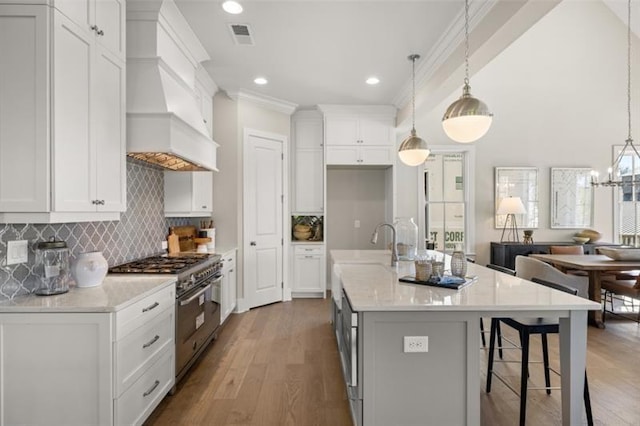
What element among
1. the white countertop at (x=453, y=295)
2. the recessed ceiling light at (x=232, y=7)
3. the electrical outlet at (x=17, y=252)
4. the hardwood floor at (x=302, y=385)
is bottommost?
the hardwood floor at (x=302, y=385)

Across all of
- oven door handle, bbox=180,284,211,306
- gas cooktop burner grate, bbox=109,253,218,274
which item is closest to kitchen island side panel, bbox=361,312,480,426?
oven door handle, bbox=180,284,211,306

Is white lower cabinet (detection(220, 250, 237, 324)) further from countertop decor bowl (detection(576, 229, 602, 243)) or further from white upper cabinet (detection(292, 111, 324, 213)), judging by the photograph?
countertop decor bowl (detection(576, 229, 602, 243))

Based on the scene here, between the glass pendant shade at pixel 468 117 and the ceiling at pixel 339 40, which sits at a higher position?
the ceiling at pixel 339 40

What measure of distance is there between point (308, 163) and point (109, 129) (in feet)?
11.1

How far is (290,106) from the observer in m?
5.06

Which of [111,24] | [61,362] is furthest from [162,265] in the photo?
[111,24]

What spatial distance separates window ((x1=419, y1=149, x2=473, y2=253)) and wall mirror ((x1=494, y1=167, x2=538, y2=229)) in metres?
0.56

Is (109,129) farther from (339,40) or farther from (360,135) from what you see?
(360,135)

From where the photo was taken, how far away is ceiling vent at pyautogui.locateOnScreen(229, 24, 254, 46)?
301 cm

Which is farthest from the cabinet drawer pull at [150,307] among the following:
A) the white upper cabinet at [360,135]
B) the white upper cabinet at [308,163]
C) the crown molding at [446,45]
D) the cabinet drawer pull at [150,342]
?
the white upper cabinet at [360,135]

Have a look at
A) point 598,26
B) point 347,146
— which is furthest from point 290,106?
point 598,26

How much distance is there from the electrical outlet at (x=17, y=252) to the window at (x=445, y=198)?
5.12m

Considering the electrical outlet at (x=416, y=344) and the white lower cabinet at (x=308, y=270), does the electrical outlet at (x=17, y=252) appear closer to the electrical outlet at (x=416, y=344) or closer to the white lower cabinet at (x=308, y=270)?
the electrical outlet at (x=416, y=344)

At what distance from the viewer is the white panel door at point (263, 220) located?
15.1 feet
